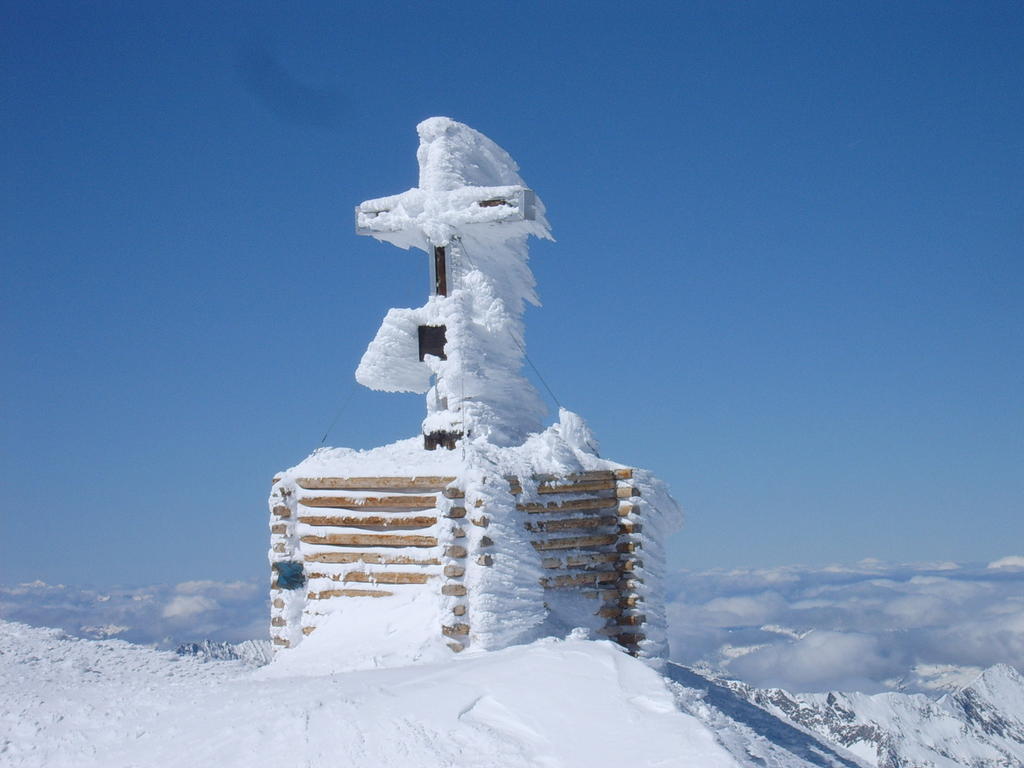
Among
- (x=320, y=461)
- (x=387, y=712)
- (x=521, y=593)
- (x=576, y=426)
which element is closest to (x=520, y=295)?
(x=576, y=426)

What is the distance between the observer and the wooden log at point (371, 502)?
11328 mm

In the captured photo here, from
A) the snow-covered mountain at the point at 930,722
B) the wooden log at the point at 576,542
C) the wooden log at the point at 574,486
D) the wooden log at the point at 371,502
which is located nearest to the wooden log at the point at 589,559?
the wooden log at the point at 576,542

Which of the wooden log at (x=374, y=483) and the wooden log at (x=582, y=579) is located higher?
the wooden log at (x=374, y=483)

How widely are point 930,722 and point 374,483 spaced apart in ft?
560

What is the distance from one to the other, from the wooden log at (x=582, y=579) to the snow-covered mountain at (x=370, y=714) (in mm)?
819

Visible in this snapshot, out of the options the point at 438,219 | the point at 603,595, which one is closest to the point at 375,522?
the point at 603,595

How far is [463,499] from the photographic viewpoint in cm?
1096

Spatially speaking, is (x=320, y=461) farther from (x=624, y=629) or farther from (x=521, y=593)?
(x=624, y=629)

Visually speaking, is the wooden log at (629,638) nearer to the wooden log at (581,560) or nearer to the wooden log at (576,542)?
the wooden log at (581,560)

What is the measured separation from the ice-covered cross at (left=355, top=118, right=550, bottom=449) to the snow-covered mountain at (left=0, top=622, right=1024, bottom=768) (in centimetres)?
349

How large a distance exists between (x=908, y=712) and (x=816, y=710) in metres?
28.2

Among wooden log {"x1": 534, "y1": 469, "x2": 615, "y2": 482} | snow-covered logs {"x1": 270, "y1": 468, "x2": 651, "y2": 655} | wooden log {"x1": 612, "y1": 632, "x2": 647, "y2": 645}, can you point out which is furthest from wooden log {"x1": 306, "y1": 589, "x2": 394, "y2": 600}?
wooden log {"x1": 612, "y1": 632, "x2": 647, "y2": 645}

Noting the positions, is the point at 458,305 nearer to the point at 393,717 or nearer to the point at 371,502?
the point at 371,502

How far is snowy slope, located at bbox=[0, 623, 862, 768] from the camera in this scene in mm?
7191
